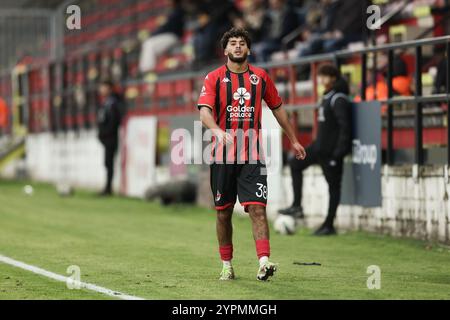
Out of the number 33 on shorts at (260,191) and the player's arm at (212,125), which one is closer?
the player's arm at (212,125)

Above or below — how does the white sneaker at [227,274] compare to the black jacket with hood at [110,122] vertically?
below

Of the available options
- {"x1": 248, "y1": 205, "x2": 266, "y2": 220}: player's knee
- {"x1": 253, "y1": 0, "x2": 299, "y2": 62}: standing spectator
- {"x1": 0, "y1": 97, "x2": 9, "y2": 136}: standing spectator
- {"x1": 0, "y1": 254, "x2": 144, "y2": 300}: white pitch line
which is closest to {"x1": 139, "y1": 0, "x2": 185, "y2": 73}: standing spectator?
{"x1": 253, "y1": 0, "x2": 299, "y2": 62}: standing spectator

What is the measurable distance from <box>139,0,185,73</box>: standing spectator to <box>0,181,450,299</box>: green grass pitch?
7.53 meters

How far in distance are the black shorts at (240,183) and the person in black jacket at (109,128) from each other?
42.0 feet

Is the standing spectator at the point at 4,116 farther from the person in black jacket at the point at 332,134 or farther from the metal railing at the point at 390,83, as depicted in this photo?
the person in black jacket at the point at 332,134

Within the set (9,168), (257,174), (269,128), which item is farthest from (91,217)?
(9,168)

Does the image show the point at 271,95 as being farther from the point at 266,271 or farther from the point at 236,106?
the point at 266,271

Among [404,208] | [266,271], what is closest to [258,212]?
[266,271]

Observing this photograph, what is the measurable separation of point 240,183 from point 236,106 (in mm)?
628

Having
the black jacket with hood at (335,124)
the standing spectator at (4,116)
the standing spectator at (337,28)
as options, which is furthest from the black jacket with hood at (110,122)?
the standing spectator at (4,116)

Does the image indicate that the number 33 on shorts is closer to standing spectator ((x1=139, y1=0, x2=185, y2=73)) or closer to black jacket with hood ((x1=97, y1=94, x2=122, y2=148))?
black jacket with hood ((x1=97, y1=94, x2=122, y2=148))

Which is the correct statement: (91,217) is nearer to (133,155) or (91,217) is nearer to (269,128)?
(269,128)

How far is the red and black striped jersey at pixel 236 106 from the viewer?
29.3ft

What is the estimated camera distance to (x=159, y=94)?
71.6 feet
